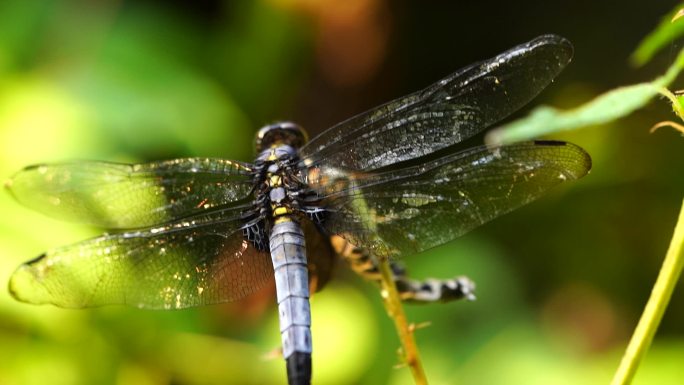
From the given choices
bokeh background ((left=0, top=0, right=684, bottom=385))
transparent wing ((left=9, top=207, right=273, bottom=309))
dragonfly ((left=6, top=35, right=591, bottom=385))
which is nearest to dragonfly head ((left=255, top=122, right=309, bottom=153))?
dragonfly ((left=6, top=35, right=591, bottom=385))

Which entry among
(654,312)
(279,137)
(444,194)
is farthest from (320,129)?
(654,312)

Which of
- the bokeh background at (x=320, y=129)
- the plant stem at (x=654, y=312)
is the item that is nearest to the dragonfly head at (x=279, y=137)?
the plant stem at (x=654, y=312)

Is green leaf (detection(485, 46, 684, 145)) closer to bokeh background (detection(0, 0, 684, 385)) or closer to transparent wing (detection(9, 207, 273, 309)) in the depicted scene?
→ transparent wing (detection(9, 207, 273, 309))

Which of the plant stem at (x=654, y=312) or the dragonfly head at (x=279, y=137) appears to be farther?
the dragonfly head at (x=279, y=137)

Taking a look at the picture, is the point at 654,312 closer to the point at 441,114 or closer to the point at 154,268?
the point at 441,114

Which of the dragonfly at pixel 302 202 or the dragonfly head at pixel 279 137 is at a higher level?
the dragonfly head at pixel 279 137

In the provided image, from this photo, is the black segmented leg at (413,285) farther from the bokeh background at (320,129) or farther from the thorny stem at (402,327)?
the bokeh background at (320,129)

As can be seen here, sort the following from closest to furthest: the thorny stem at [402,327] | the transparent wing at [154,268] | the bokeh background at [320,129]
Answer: the thorny stem at [402,327], the transparent wing at [154,268], the bokeh background at [320,129]
